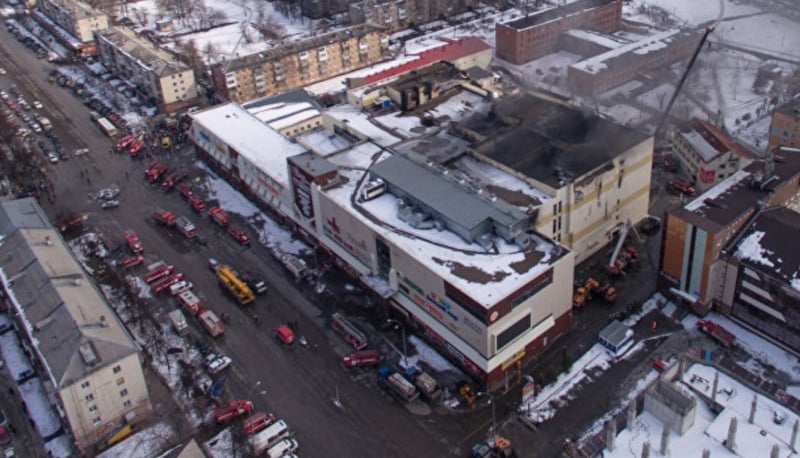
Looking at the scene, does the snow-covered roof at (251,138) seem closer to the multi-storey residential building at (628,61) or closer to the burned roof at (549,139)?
the burned roof at (549,139)

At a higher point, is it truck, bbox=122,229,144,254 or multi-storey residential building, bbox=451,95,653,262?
multi-storey residential building, bbox=451,95,653,262

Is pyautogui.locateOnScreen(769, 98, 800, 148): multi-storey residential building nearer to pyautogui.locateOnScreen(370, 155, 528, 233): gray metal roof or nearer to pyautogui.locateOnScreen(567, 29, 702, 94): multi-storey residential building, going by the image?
pyautogui.locateOnScreen(567, 29, 702, 94): multi-storey residential building

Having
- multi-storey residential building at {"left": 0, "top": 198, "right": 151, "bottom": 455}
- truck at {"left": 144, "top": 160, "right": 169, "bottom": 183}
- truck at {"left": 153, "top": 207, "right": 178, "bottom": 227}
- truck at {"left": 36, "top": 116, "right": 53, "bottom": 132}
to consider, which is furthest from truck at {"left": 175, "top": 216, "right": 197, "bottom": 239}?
truck at {"left": 36, "top": 116, "right": 53, "bottom": 132}

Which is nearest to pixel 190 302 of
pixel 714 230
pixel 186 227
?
pixel 186 227

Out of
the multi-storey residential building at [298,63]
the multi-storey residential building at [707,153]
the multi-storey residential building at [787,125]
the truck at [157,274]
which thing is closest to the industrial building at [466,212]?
the multi-storey residential building at [707,153]

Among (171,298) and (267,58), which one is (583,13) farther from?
(171,298)

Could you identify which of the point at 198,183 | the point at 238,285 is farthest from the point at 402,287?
the point at 198,183

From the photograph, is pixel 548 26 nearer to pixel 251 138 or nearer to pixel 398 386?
pixel 251 138
